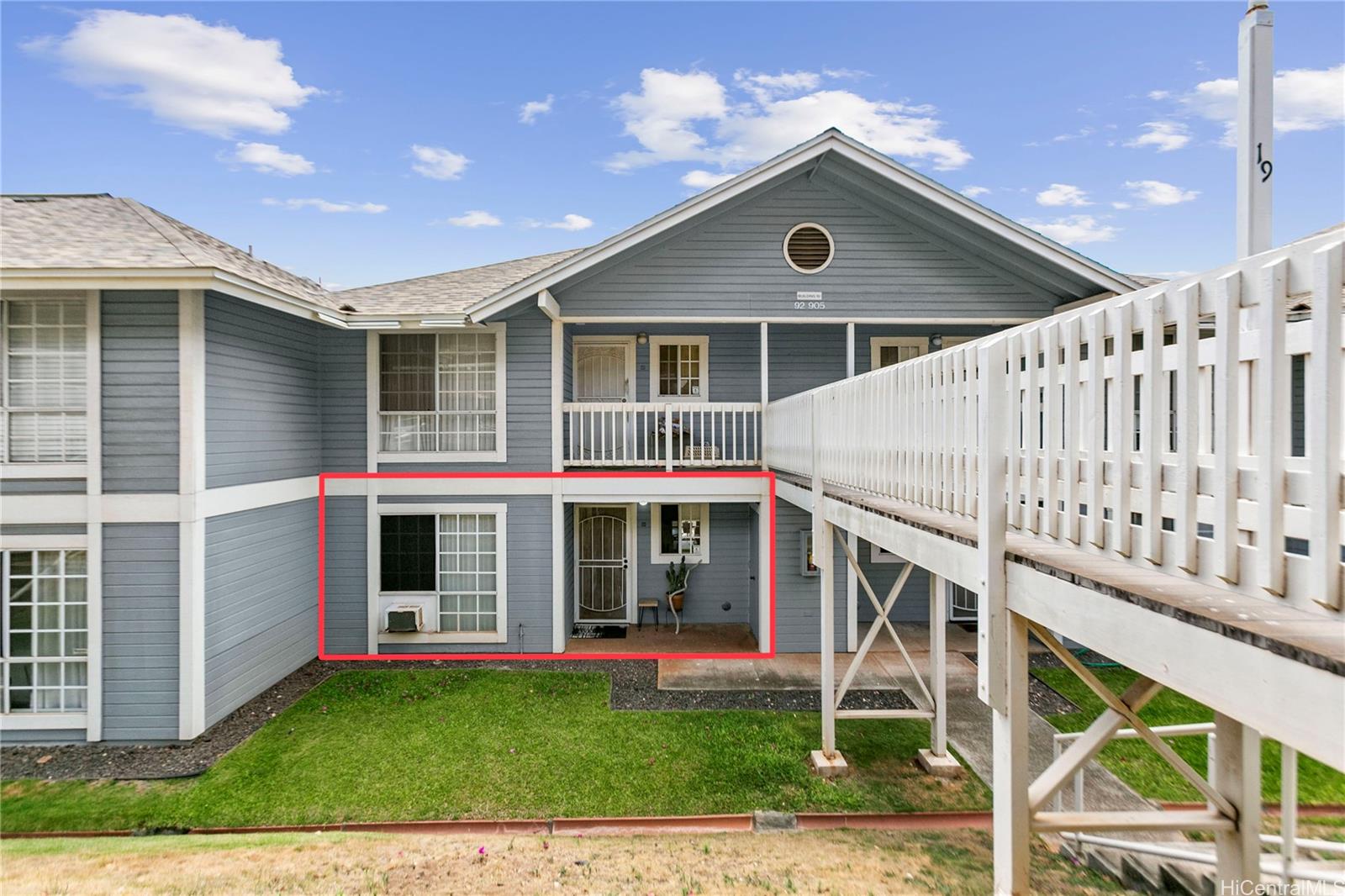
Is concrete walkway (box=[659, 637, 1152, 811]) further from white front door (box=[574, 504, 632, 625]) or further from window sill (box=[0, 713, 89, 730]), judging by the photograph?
window sill (box=[0, 713, 89, 730])

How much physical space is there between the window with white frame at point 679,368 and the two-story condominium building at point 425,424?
6 centimetres

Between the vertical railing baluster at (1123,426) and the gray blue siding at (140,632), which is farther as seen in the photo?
the gray blue siding at (140,632)

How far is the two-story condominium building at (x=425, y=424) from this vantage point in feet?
22.6

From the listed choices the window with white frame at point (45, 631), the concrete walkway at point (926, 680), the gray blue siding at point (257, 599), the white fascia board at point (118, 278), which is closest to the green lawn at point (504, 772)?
the concrete walkway at point (926, 680)

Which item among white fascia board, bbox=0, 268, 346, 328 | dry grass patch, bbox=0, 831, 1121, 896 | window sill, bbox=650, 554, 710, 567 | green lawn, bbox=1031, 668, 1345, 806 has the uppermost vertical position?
white fascia board, bbox=0, 268, 346, 328

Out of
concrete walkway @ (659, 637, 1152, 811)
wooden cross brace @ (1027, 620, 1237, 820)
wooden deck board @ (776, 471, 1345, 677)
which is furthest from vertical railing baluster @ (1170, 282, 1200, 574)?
concrete walkway @ (659, 637, 1152, 811)

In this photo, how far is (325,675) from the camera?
8703mm

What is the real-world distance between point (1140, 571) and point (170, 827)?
7.71m

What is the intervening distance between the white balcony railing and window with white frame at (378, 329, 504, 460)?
1.44m

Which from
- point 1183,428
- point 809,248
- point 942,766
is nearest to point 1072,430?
point 1183,428

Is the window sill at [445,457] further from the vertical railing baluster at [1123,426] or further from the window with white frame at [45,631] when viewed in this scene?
the vertical railing baluster at [1123,426]

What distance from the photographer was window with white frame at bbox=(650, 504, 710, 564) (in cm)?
1070

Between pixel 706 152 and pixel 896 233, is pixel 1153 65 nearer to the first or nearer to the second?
pixel 896 233

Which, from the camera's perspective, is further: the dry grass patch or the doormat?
the doormat
